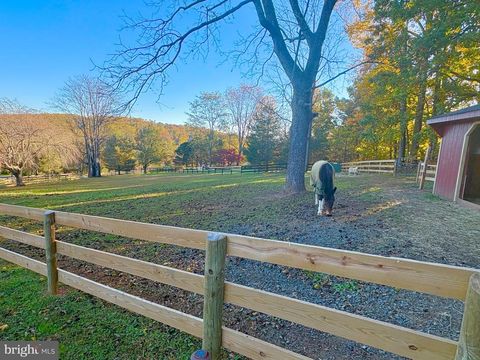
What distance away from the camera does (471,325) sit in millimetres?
1115

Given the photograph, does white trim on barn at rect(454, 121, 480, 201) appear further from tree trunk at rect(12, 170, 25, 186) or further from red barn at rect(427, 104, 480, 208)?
tree trunk at rect(12, 170, 25, 186)

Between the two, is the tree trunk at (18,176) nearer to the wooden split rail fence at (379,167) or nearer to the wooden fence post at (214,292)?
the wooden fence post at (214,292)

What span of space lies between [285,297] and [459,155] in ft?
30.8

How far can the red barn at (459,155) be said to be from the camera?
7.33 m

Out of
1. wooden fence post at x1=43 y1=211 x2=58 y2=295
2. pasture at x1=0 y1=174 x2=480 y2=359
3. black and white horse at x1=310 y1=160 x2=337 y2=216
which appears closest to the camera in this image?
pasture at x1=0 y1=174 x2=480 y2=359

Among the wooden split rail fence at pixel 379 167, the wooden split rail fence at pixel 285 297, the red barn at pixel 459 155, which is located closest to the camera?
the wooden split rail fence at pixel 285 297

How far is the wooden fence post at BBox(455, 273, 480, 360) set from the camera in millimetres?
1093

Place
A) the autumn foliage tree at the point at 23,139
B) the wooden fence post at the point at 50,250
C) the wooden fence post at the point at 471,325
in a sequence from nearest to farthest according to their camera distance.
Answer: the wooden fence post at the point at 471,325 < the wooden fence post at the point at 50,250 < the autumn foliage tree at the point at 23,139

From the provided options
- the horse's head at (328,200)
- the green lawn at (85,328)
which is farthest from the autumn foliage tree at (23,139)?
the horse's head at (328,200)

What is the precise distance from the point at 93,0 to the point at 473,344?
10219mm

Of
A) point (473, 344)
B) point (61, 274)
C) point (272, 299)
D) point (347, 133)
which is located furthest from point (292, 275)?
point (347, 133)

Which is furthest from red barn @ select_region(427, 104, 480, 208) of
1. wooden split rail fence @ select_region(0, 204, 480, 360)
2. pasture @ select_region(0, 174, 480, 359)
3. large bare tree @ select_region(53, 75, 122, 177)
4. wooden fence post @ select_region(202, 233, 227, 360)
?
large bare tree @ select_region(53, 75, 122, 177)

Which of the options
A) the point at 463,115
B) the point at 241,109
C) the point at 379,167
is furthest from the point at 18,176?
the point at 241,109

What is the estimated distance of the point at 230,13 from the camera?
309 inches
